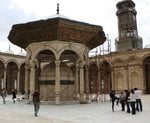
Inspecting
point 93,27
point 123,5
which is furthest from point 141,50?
point 93,27

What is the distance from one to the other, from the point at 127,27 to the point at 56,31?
25.0m

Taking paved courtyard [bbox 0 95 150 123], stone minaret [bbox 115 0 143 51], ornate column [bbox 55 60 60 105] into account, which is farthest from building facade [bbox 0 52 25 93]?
paved courtyard [bbox 0 95 150 123]

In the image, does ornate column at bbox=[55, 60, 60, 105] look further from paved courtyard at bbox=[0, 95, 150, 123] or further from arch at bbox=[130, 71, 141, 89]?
arch at bbox=[130, 71, 141, 89]

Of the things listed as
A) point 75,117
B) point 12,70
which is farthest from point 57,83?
point 12,70

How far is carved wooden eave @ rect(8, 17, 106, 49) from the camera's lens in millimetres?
14320

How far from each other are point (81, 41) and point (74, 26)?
4.81ft

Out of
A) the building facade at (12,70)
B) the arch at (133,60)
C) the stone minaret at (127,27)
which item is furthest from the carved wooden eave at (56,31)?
the stone minaret at (127,27)

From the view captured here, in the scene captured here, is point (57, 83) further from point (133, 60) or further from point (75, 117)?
point (133, 60)

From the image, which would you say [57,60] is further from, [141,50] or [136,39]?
[136,39]

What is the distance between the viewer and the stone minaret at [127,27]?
37250 mm

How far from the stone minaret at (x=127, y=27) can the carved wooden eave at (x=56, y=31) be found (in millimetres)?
21973

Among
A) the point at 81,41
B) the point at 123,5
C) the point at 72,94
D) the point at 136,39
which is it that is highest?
the point at 123,5

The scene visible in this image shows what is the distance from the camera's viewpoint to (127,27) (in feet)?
123

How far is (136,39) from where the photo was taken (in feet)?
123
